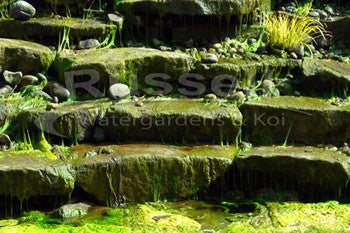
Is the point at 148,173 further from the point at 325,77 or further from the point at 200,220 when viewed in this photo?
the point at 325,77

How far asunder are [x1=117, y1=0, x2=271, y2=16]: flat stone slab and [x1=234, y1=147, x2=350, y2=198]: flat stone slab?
2122 mm

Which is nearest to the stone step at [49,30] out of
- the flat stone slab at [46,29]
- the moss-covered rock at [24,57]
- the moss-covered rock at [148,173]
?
the flat stone slab at [46,29]

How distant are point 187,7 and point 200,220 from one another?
9.19 feet

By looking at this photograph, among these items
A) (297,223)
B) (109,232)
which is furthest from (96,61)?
(297,223)

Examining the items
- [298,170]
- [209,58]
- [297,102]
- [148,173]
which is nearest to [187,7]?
[209,58]

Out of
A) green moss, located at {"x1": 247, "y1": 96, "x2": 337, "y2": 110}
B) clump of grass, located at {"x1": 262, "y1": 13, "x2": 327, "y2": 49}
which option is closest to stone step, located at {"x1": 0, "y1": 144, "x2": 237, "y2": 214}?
green moss, located at {"x1": 247, "y1": 96, "x2": 337, "y2": 110}

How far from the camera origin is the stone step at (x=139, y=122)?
4859 mm

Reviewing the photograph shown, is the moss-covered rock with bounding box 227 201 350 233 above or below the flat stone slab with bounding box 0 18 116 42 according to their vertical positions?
below

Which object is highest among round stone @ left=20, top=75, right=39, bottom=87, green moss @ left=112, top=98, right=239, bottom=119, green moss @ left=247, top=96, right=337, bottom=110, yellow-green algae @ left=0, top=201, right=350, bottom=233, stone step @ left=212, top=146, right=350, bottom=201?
round stone @ left=20, top=75, right=39, bottom=87

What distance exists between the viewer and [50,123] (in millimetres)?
4824

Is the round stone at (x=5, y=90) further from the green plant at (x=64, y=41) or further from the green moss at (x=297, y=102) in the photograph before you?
the green moss at (x=297, y=102)

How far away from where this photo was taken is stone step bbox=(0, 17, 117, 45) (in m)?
6.00

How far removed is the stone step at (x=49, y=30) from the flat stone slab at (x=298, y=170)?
2.37m

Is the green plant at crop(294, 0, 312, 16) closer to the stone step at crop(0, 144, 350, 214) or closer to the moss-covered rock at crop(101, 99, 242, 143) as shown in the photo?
the moss-covered rock at crop(101, 99, 242, 143)
